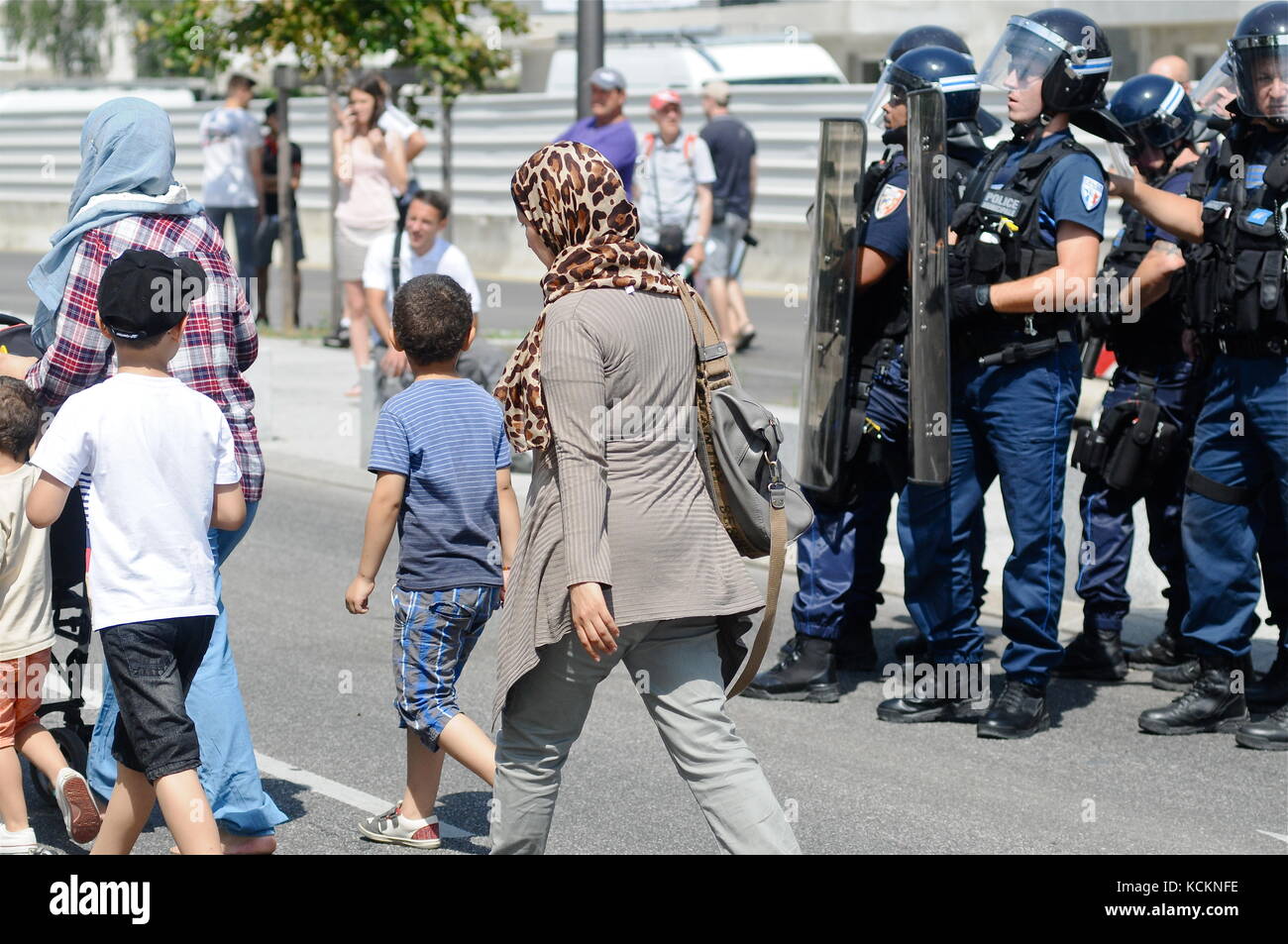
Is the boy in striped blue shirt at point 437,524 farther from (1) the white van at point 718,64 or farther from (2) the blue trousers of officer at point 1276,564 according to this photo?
(1) the white van at point 718,64

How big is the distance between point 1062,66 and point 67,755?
142 inches

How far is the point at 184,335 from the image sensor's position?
4.48 meters

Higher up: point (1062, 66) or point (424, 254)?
point (1062, 66)

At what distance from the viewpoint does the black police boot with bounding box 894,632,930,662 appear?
22.2ft

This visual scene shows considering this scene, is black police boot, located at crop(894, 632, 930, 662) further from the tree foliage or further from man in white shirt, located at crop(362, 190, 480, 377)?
the tree foliage

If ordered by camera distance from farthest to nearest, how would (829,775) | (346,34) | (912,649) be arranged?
(346,34) → (912,649) → (829,775)

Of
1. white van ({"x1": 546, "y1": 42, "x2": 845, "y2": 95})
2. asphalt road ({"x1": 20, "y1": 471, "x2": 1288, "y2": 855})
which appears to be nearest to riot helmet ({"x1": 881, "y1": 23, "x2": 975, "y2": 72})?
asphalt road ({"x1": 20, "y1": 471, "x2": 1288, "y2": 855})

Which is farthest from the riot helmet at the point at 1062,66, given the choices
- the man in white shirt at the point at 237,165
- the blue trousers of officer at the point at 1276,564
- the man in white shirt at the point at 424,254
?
the man in white shirt at the point at 237,165

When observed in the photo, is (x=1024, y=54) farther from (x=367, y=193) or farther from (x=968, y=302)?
(x=367, y=193)

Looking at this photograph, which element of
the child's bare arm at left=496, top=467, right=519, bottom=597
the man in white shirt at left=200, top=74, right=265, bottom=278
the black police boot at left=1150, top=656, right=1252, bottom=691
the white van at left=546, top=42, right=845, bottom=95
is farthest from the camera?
the white van at left=546, top=42, right=845, bottom=95

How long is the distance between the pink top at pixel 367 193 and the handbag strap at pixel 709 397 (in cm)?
924

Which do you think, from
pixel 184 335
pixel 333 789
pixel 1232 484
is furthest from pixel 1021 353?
pixel 184 335
